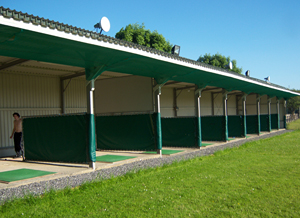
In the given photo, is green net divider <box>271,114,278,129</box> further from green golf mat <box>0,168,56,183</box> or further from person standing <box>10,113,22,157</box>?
green golf mat <box>0,168,56,183</box>

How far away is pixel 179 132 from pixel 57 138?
6.16 metres

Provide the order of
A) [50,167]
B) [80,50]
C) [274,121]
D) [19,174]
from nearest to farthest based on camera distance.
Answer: [80,50], [19,174], [50,167], [274,121]

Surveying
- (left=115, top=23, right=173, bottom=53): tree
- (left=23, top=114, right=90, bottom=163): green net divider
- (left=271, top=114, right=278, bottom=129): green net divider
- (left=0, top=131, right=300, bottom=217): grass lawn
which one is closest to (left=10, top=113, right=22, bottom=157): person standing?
(left=23, top=114, right=90, bottom=163): green net divider

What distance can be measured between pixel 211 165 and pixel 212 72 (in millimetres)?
4954

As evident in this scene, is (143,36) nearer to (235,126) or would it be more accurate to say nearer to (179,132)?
(235,126)

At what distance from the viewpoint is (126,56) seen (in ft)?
27.5

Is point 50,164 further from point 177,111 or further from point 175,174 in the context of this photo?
point 177,111

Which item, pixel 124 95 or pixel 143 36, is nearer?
pixel 124 95

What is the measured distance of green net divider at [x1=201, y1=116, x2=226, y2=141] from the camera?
15922 millimetres

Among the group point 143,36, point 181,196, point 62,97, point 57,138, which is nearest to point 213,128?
point 62,97

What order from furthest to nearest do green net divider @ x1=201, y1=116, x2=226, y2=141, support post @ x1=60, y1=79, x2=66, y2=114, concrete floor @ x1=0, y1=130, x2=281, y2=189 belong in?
green net divider @ x1=201, y1=116, x2=226, y2=141 < support post @ x1=60, y1=79, x2=66, y2=114 < concrete floor @ x1=0, y1=130, x2=281, y2=189

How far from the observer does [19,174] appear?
25.9ft

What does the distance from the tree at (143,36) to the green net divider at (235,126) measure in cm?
2241

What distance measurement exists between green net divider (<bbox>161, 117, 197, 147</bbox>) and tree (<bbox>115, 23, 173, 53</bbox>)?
26.3 meters
